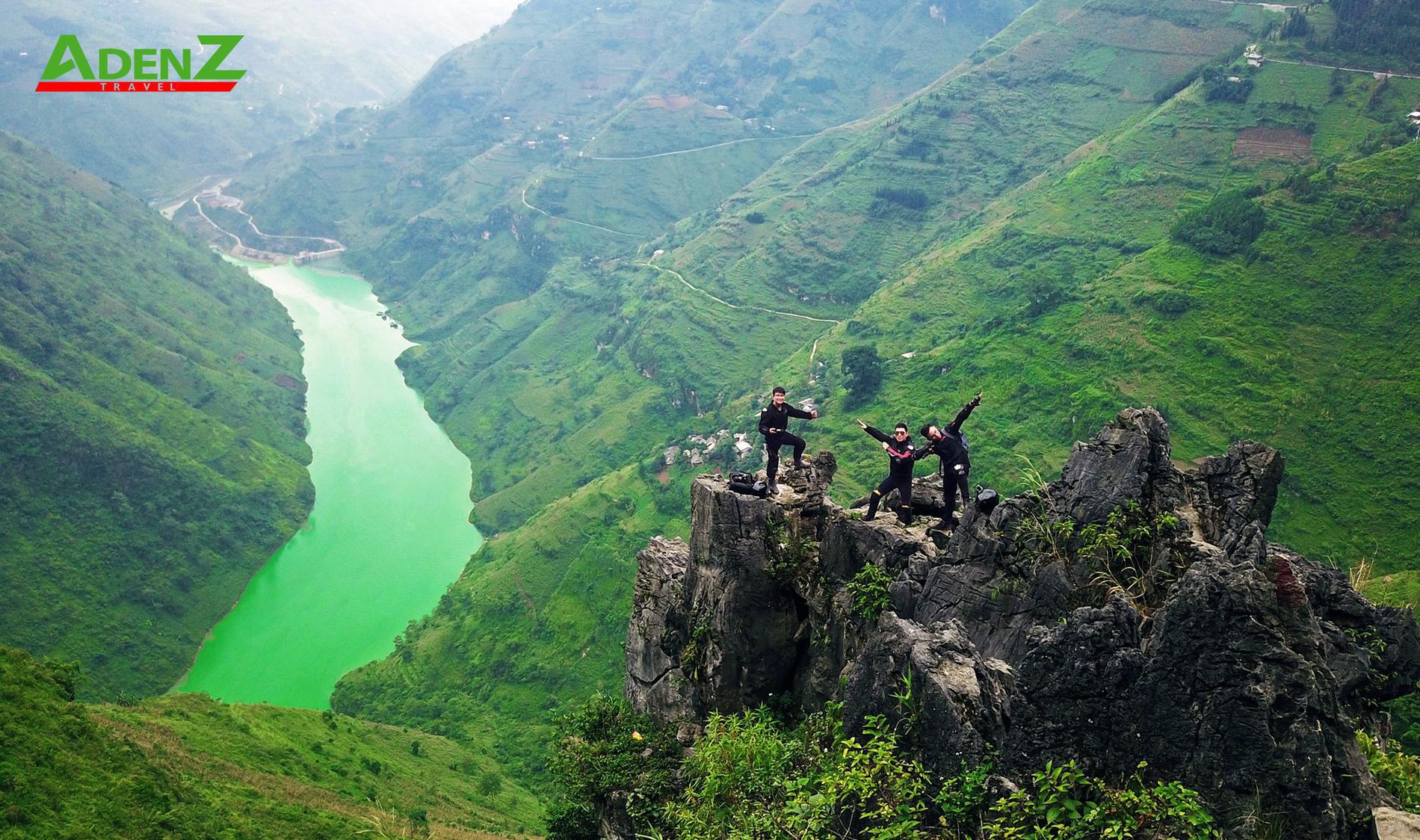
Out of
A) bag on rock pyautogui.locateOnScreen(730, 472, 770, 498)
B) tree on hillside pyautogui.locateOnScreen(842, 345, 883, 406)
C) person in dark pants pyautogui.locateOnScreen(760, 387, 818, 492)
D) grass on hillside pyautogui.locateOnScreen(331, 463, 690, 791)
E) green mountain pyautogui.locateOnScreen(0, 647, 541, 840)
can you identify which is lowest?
grass on hillside pyautogui.locateOnScreen(331, 463, 690, 791)

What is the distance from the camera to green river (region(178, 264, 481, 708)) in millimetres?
71500

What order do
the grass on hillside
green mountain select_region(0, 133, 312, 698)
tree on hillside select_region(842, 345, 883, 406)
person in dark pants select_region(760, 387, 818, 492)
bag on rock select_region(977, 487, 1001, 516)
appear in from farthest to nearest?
tree on hillside select_region(842, 345, 883, 406), green mountain select_region(0, 133, 312, 698), the grass on hillside, person in dark pants select_region(760, 387, 818, 492), bag on rock select_region(977, 487, 1001, 516)

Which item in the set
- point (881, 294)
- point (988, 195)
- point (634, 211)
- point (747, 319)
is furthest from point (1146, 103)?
point (634, 211)

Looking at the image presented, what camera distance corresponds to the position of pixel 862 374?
7150 centimetres

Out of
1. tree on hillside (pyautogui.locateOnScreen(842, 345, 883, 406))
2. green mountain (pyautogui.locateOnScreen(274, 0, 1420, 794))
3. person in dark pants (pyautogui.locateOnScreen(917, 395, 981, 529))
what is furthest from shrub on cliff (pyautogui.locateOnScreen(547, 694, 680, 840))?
tree on hillside (pyautogui.locateOnScreen(842, 345, 883, 406))

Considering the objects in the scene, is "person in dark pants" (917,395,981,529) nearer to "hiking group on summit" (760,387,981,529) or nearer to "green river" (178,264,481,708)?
"hiking group on summit" (760,387,981,529)

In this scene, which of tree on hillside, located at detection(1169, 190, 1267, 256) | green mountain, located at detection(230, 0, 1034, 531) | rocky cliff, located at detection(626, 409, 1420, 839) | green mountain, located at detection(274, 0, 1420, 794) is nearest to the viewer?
rocky cliff, located at detection(626, 409, 1420, 839)

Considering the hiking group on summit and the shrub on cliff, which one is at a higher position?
the hiking group on summit

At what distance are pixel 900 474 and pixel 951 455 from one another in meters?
1.09

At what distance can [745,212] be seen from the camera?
12188cm

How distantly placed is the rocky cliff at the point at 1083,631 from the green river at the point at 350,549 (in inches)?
2279

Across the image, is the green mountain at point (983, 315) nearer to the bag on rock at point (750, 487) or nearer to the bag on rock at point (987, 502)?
the bag on rock at point (750, 487)

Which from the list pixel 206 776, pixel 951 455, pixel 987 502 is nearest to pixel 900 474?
pixel 951 455

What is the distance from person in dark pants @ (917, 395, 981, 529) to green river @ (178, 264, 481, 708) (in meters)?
61.8
